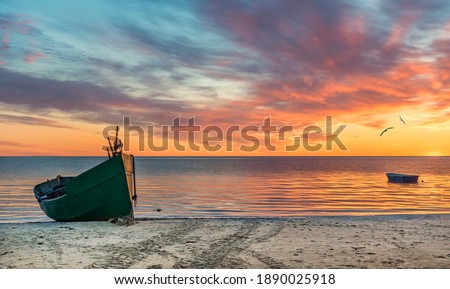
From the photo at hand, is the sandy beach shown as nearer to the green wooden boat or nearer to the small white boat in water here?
the green wooden boat

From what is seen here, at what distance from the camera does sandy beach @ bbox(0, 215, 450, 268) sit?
10.2 meters

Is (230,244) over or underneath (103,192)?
underneath

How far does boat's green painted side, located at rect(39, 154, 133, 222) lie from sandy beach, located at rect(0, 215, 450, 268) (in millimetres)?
677

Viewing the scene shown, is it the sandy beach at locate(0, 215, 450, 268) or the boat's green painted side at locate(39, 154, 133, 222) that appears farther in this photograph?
the boat's green painted side at locate(39, 154, 133, 222)

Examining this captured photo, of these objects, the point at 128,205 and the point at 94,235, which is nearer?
the point at 94,235

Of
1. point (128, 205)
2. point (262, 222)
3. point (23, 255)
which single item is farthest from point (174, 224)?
point (23, 255)

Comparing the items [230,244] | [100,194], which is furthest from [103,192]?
[230,244]

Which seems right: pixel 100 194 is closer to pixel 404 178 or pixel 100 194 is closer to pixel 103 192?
pixel 103 192

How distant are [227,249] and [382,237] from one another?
534cm

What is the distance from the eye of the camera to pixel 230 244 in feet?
39.8

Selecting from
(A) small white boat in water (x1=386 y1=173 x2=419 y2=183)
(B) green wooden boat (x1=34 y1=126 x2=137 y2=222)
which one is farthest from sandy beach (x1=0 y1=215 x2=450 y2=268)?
(A) small white boat in water (x1=386 y1=173 x2=419 y2=183)

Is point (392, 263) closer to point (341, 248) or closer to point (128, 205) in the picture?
point (341, 248)

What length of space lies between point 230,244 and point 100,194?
6.78m

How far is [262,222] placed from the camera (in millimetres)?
16234
